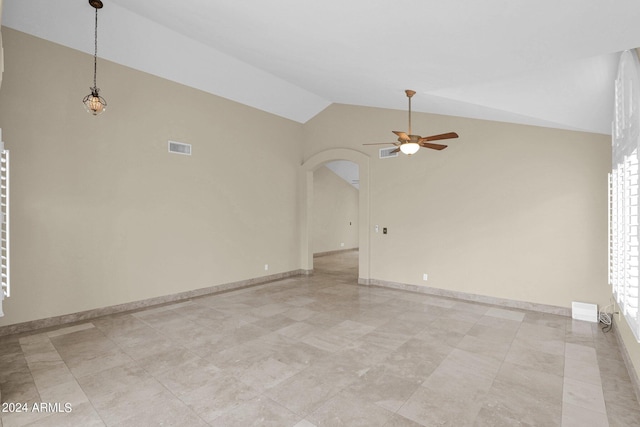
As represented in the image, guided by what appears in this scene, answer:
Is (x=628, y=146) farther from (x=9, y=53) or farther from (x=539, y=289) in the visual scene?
(x=9, y=53)

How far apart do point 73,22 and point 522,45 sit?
215 inches

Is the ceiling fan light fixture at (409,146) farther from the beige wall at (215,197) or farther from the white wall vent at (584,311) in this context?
the white wall vent at (584,311)

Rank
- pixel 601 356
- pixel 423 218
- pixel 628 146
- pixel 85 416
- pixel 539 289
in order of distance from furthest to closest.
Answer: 1. pixel 423 218
2. pixel 539 289
3. pixel 601 356
4. pixel 628 146
5. pixel 85 416

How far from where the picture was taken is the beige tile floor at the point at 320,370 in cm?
265

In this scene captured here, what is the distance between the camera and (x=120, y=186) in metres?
5.23

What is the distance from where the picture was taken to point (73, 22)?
4332mm

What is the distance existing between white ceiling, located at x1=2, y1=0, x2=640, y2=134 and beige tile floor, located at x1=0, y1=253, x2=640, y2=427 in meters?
3.15

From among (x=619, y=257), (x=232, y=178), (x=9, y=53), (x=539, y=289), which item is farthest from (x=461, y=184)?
(x=9, y=53)

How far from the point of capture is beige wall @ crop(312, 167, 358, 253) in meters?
11.7

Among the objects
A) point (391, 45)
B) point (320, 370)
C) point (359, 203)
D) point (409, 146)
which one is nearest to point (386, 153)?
point (359, 203)

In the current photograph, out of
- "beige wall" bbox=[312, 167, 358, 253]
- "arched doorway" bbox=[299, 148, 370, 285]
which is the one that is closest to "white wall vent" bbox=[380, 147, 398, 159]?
"arched doorway" bbox=[299, 148, 370, 285]

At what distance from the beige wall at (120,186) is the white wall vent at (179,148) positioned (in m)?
0.11

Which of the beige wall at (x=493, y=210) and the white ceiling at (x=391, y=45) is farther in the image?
the beige wall at (x=493, y=210)

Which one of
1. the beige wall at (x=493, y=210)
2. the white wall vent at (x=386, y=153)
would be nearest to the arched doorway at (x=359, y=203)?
the beige wall at (x=493, y=210)
